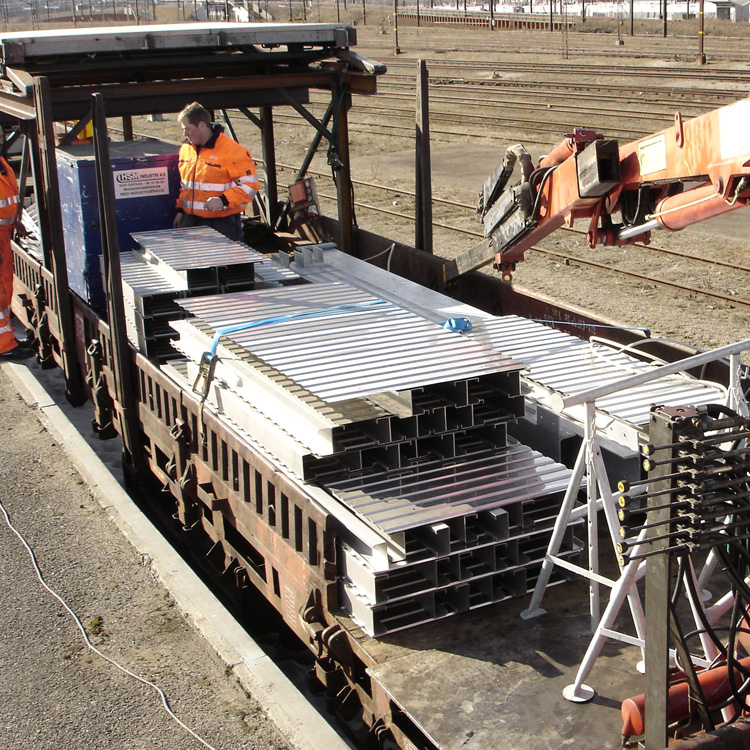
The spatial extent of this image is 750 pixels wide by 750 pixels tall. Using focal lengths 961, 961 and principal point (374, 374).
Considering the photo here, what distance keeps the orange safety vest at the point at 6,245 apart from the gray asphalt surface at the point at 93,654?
373cm

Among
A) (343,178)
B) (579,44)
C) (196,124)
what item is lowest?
(343,178)

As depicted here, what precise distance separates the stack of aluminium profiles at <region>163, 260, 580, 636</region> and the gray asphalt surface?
105cm

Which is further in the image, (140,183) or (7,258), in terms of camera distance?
(7,258)

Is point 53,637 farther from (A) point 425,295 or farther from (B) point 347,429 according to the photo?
(A) point 425,295

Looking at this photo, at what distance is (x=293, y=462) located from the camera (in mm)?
5297

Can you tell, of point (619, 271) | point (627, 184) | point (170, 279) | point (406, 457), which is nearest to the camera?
point (627, 184)

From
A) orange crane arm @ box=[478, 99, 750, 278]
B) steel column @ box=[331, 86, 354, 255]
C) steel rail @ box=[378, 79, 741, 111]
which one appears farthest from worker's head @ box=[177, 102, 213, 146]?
steel rail @ box=[378, 79, 741, 111]

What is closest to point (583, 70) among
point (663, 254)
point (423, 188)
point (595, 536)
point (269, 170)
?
point (663, 254)

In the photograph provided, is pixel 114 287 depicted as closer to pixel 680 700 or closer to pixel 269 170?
pixel 269 170

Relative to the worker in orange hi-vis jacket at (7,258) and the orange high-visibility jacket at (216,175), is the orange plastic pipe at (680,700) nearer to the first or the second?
the orange high-visibility jacket at (216,175)

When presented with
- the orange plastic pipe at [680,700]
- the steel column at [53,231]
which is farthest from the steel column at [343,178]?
the orange plastic pipe at [680,700]

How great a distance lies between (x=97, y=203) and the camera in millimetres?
8836

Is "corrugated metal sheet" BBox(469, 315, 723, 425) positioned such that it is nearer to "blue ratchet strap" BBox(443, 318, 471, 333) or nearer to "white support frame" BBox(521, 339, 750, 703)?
"blue ratchet strap" BBox(443, 318, 471, 333)

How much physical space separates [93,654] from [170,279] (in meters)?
3.29
